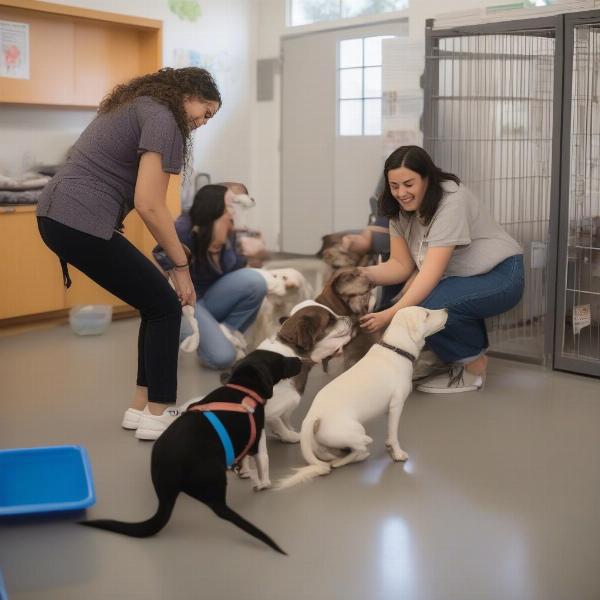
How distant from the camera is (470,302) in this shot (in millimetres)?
3545

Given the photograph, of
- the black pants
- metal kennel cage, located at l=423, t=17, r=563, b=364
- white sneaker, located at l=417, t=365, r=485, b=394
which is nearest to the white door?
metal kennel cage, located at l=423, t=17, r=563, b=364

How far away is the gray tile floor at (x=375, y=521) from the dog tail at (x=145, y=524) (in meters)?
0.03

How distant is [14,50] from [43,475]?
9.90 feet

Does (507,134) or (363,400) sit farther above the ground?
(507,134)

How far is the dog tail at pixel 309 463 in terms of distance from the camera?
2596mm

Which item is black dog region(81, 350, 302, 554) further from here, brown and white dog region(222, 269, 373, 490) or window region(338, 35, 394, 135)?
window region(338, 35, 394, 135)

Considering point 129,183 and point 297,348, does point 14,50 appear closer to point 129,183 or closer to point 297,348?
point 129,183

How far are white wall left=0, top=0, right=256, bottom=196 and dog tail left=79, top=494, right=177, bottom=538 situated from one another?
341cm

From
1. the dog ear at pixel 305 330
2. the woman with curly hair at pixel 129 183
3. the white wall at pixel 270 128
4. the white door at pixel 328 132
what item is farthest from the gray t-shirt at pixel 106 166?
the white wall at pixel 270 128

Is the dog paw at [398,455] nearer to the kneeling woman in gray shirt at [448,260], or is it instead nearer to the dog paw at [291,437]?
the dog paw at [291,437]

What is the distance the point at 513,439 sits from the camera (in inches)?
120

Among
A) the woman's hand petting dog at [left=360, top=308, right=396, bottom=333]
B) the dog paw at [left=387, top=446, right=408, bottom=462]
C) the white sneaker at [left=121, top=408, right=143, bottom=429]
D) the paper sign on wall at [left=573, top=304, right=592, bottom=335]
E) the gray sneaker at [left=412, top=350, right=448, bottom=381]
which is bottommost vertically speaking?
the dog paw at [left=387, top=446, right=408, bottom=462]

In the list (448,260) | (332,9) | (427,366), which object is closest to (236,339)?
(427,366)

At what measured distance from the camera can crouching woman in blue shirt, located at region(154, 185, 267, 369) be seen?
12.7 feet
